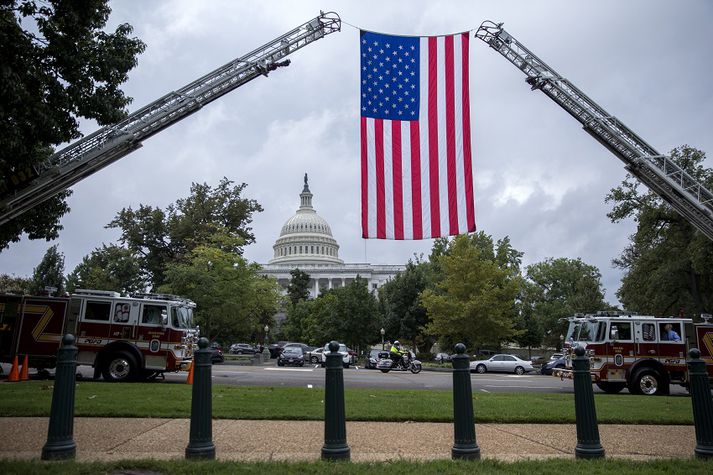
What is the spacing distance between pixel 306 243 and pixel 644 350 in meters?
134

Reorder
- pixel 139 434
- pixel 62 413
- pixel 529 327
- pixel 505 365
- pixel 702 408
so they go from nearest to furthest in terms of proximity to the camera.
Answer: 1. pixel 62 413
2. pixel 702 408
3. pixel 139 434
4. pixel 505 365
5. pixel 529 327

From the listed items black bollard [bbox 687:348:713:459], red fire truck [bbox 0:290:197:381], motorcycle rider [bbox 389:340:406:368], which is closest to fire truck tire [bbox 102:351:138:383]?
red fire truck [bbox 0:290:197:381]

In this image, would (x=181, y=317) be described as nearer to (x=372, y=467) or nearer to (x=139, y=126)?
(x=139, y=126)

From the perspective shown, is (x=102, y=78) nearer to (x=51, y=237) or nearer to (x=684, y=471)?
(x=51, y=237)

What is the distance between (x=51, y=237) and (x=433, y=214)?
1237 cm

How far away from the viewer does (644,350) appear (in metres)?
18.2

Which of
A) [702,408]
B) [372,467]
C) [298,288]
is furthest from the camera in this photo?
[298,288]

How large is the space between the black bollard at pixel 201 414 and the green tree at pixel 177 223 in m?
48.1

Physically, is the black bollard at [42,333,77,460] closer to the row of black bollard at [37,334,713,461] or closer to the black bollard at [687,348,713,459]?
the row of black bollard at [37,334,713,461]

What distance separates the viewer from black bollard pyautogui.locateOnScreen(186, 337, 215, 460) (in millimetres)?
6281

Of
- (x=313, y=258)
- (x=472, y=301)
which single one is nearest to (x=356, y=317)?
(x=472, y=301)

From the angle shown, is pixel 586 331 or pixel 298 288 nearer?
pixel 586 331

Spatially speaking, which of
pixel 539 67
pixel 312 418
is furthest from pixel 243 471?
pixel 539 67

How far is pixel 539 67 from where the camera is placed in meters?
18.3
